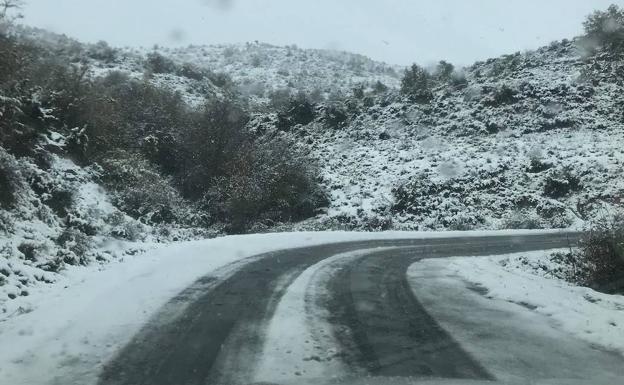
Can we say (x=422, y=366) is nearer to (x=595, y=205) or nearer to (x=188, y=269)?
(x=188, y=269)

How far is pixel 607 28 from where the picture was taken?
1438 inches

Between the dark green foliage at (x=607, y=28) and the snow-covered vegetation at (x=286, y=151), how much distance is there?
13cm

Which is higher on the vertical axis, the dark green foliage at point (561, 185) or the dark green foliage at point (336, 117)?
the dark green foliage at point (336, 117)

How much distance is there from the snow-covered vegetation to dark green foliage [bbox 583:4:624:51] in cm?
13

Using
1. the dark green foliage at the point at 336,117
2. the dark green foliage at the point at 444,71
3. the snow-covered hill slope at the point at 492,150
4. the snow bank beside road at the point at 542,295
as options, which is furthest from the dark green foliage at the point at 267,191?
the dark green foliage at the point at 444,71

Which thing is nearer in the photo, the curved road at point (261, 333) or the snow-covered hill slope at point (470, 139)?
the curved road at point (261, 333)

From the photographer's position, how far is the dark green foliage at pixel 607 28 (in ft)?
117

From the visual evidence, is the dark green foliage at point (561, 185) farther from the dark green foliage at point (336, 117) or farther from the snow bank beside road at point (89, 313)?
the snow bank beside road at point (89, 313)

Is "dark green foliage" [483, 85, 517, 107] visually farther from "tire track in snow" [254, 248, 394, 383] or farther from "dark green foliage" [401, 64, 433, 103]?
"tire track in snow" [254, 248, 394, 383]

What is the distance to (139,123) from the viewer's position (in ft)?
84.1

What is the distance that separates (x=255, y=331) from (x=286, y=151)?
2308 centimetres

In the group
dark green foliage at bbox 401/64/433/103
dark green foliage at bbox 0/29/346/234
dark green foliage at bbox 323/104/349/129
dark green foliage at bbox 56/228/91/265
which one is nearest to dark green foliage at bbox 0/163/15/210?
dark green foliage at bbox 0/29/346/234

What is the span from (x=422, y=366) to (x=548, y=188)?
24.5m

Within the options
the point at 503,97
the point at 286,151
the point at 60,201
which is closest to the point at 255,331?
the point at 60,201
